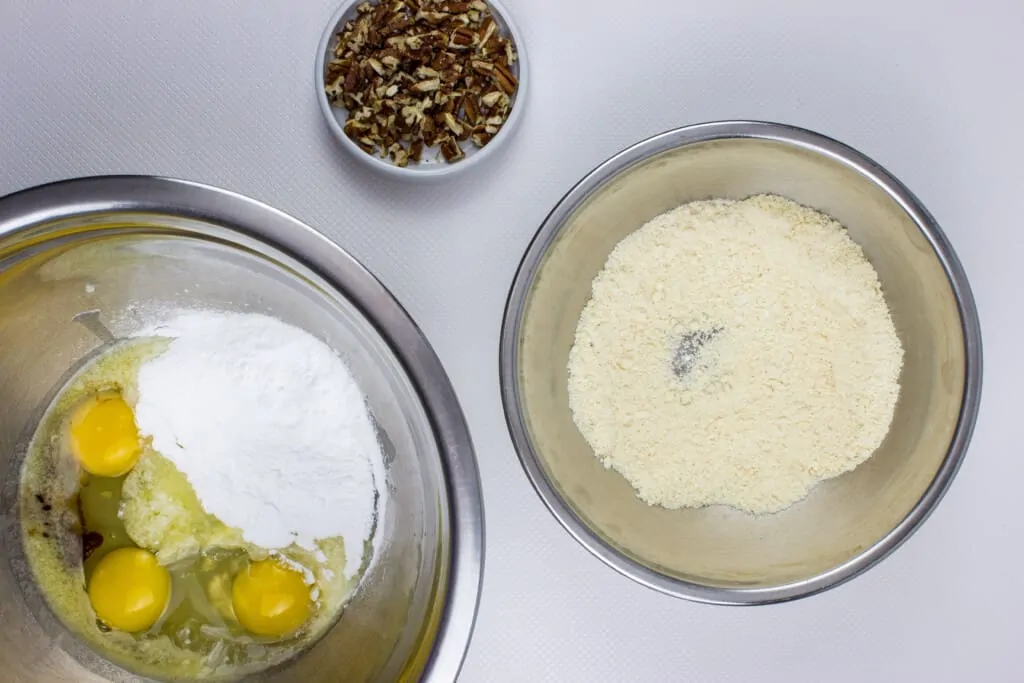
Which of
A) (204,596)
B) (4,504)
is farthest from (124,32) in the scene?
(204,596)

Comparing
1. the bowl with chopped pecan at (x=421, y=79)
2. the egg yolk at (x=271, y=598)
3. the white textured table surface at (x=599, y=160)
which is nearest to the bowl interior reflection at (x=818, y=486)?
the white textured table surface at (x=599, y=160)

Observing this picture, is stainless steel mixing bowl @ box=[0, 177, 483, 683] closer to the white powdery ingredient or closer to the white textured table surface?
the white powdery ingredient

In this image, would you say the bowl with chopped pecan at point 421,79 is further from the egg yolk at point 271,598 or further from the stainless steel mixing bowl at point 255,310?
the egg yolk at point 271,598

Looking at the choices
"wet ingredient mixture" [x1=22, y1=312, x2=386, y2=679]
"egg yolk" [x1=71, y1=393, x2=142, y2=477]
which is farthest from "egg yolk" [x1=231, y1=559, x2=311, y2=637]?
"egg yolk" [x1=71, y1=393, x2=142, y2=477]

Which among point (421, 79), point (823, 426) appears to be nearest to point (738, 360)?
point (823, 426)

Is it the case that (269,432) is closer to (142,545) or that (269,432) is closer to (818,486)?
(142,545)

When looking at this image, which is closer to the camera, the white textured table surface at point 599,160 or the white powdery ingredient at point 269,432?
the white powdery ingredient at point 269,432
